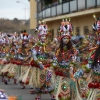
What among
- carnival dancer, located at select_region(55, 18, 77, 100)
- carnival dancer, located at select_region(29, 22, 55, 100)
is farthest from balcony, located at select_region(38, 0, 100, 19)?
carnival dancer, located at select_region(55, 18, 77, 100)

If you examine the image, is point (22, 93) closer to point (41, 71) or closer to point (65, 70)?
point (41, 71)

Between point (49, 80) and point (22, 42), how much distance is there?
453cm

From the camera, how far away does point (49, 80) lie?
12578 mm

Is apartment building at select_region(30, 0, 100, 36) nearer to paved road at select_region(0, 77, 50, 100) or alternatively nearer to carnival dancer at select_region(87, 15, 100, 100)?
paved road at select_region(0, 77, 50, 100)

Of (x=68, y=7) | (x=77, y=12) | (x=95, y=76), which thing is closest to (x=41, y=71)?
(x=95, y=76)

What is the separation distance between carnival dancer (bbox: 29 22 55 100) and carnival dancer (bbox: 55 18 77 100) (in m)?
1.58

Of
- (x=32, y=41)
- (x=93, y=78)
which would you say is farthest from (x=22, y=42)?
(x=93, y=78)

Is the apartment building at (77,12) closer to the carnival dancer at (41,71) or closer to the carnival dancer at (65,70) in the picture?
the carnival dancer at (41,71)

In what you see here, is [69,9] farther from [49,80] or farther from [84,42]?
[49,80]

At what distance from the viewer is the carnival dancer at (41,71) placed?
1250cm

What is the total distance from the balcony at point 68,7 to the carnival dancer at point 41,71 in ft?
47.6

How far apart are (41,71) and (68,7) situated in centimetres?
2085

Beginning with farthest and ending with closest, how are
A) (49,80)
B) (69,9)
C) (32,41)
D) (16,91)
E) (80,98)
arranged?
(69,9)
(32,41)
(16,91)
(49,80)
(80,98)

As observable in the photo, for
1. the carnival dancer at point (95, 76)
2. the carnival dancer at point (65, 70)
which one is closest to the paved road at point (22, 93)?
the carnival dancer at point (65, 70)
